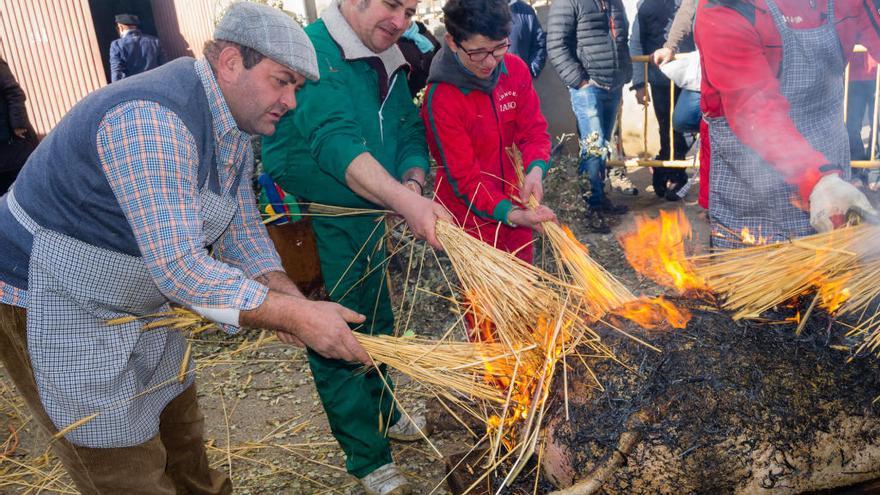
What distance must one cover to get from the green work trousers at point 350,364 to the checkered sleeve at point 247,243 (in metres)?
0.50

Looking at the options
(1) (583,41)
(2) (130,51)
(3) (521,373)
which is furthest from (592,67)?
(2) (130,51)

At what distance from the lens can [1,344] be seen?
2.28 m

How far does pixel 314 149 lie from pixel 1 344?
1352 mm

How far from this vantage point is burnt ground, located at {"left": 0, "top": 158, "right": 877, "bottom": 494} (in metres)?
3.53

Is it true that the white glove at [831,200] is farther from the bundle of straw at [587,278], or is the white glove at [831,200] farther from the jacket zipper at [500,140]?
the jacket zipper at [500,140]

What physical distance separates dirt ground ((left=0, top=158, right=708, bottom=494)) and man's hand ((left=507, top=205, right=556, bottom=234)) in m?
0.78

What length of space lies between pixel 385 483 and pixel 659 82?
580 centimetres

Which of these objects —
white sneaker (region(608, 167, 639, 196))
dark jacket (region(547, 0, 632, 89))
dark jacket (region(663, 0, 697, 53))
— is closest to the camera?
dark jacket (region(663, 0, 697, 53))

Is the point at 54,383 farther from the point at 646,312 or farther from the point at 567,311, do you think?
the point at 646,312

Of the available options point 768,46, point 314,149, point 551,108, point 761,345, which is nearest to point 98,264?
point 314,149

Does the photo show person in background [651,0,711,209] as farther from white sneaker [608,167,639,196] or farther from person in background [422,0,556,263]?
person in background [422,0,556,263]

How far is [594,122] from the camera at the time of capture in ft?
21.9

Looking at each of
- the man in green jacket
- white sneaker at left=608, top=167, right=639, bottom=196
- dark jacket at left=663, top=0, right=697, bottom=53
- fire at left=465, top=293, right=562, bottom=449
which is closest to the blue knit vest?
the man in green jacket

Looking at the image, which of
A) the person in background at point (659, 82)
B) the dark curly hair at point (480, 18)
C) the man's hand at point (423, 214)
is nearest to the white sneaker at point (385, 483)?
the man's hand at point (423, 214)
